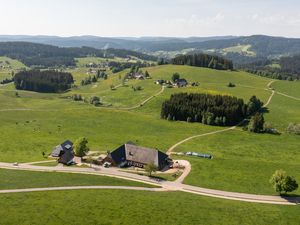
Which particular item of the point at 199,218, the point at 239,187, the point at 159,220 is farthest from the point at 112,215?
the point at 239,187

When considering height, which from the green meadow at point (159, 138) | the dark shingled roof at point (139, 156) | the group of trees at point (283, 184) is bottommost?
the green meadow at point (159, 138)

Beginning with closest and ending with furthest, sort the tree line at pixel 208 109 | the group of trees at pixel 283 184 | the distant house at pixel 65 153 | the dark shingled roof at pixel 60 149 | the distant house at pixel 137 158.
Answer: the group of trees at pixel 283 184 → the distant house at pixel 137 158 → the distant house at pixel 65 153 → the dark shingled roof at pixel 60 149 → the tree line at pixel 208 109

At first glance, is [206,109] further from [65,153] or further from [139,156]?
[65,153]

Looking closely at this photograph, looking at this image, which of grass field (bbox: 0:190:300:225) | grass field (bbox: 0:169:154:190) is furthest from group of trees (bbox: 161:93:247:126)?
grass field (bbox: 0:190:300:225)

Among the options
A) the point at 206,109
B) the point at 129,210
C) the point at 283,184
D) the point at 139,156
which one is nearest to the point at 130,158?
the point at 139,156

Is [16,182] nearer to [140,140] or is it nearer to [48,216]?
[48,216]

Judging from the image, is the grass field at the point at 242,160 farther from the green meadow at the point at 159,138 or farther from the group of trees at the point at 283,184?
the group of trees at the point at 283,184

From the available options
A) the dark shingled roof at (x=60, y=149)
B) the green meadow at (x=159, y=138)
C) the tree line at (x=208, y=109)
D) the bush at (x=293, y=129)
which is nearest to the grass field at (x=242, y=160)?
the green meadow at (x=159, y=138)
